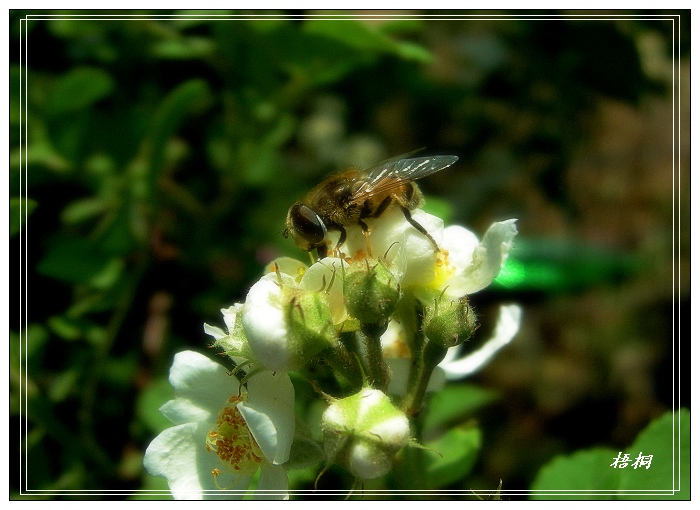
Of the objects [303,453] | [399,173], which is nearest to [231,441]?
[303,453]

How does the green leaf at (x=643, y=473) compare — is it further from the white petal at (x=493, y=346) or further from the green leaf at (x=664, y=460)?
the white petal at (x=493, y=346)

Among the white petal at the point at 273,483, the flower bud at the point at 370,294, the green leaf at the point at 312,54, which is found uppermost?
the green leaf at the point at 312,54

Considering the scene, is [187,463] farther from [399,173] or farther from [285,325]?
[399,173]

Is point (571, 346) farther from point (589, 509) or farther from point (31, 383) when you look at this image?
point (31, 383)

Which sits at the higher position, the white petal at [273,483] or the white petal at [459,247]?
the white petal at [459,247]

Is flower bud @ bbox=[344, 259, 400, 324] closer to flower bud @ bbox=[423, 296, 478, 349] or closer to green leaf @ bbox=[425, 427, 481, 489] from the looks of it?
flower bud @ bbox=[423, 296, 478, 349]

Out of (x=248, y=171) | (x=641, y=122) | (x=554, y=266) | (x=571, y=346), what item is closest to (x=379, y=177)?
(x=248, y=171)

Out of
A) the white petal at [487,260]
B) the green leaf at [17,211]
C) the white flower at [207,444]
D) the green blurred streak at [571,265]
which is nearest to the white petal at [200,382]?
the white flower at [207,444]
